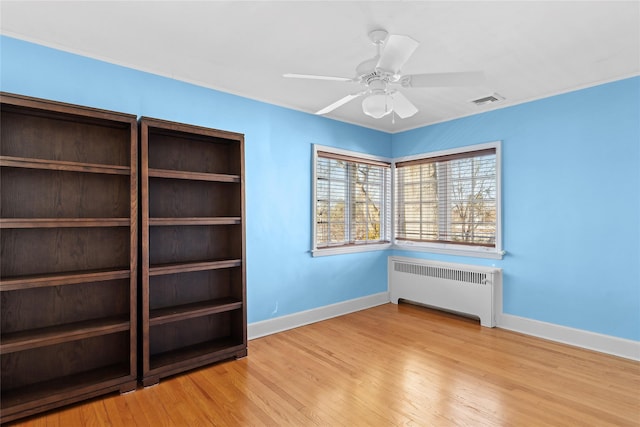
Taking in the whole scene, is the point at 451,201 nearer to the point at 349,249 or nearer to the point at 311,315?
the point at 349,249

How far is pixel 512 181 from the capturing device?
3.80 meters

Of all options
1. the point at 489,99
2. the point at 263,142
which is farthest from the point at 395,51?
the point at 489,99

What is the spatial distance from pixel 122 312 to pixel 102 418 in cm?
75

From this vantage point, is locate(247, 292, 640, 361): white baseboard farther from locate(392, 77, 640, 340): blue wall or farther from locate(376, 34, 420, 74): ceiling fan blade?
locate(376, 34, 420, 74): ceiling fan blade

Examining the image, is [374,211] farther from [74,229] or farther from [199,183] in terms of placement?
[74,229]

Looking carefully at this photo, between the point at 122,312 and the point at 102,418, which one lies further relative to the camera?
the point at 122,312

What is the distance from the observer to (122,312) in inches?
105

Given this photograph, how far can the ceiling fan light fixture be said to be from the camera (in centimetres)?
218

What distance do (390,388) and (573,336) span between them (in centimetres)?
211

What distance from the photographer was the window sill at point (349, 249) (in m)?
4.11

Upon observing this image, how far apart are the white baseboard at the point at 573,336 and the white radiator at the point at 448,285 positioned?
0.66ft

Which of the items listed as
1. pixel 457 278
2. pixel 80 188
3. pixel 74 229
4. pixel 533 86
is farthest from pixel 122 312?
pixel 533 86

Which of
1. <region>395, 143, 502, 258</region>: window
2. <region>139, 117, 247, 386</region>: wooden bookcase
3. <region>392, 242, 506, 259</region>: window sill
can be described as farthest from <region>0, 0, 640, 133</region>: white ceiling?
<region>392, 242, 506, 259</region>: window sill

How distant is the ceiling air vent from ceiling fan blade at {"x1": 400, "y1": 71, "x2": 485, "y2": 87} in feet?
5.74
